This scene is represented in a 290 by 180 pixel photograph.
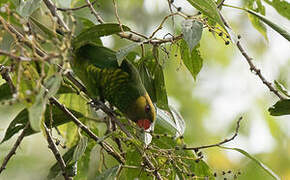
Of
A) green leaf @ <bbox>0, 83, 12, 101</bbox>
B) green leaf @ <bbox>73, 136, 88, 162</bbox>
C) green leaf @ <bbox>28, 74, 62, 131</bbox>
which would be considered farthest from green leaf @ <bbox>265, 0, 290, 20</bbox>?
green leaf @ <bbox>28, 74, 62, 131</bbox>

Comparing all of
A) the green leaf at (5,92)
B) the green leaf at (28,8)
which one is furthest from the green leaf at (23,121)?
the green leaf at (28,8)

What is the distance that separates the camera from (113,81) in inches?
92.4

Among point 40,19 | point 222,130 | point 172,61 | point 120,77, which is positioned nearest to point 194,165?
point 120,77

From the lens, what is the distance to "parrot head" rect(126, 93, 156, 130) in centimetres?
232

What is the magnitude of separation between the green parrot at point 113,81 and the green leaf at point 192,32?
485mm

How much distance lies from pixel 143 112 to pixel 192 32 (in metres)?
0.64

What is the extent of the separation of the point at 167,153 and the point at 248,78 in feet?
13.3

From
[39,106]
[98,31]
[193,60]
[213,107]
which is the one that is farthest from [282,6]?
[213,107]

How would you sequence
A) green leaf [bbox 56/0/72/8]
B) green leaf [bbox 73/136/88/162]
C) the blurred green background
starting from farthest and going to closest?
the blurred green background, green leaf [bbox 73/136/88/162], green leaf [bbox 56/0/72/8]

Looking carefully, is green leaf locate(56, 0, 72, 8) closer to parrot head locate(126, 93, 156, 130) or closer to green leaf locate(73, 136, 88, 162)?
green leaf locate(73, 136, 88, 162)

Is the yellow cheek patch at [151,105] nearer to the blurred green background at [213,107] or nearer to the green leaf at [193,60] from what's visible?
the green leaf at [193,60]

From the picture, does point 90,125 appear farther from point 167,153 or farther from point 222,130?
point 222,130

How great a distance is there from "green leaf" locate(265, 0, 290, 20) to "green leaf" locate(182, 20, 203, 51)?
68 cm

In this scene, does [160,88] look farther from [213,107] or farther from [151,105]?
[213,107]
